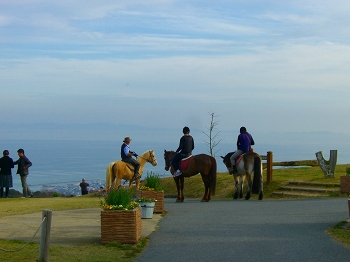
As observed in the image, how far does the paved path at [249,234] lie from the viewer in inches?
469

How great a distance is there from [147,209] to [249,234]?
13.9 feet

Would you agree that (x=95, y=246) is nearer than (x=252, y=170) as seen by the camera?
Yes

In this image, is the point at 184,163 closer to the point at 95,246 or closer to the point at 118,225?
the point at 118,225

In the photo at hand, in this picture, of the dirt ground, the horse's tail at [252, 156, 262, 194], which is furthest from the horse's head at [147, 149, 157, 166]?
the dirt ground

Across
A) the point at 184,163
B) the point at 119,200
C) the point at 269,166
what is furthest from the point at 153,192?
the point at 269,166

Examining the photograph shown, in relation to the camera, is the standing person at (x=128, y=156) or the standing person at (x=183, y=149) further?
the standing person at (x=128, y=156)

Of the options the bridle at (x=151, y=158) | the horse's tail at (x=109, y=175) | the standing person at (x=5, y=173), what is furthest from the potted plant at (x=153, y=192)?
the standing person at (x=5, y=173)

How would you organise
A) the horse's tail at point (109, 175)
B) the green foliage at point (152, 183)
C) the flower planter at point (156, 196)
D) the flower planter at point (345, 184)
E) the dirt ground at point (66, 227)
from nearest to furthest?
1. the dirt ground at point (66, 227)
2. the flower planter at point (156, 196)
3. the green foliage at point (152, 183)
4. the flower planter at point (345, 184)
5. the horse's tail at point (109, 175)

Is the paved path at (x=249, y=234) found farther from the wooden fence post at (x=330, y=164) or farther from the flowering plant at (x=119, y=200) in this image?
the wooden fence post at (x=330, y=164)

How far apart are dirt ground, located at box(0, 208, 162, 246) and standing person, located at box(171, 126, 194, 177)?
5.32 m

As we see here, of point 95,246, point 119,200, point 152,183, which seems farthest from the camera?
point 152,183

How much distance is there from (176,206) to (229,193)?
581 centimetres

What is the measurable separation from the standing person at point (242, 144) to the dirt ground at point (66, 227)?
7.41m

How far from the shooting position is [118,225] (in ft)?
43.9
